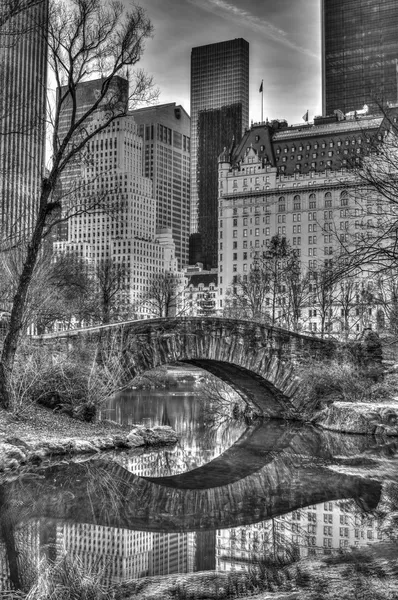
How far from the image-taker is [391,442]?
26.0m

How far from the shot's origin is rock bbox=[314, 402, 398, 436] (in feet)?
91.1

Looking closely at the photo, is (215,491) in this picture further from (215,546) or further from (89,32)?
(89,32)

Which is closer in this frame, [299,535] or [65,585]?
[65,585]

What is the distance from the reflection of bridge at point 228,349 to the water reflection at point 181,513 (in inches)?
194

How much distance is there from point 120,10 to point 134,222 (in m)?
178

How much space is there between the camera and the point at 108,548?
12.1m

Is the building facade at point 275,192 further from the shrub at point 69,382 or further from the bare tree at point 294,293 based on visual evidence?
the shrub at point 69,382

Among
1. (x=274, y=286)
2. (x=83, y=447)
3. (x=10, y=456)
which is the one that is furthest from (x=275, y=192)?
(x=10, y=456)

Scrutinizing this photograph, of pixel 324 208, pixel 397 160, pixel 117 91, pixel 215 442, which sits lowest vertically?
pixel 215 442

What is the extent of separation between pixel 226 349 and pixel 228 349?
115 millimetres

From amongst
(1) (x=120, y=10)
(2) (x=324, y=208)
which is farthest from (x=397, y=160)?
(2) (x=324, y=208)

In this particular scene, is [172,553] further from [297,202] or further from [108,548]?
[297,202]

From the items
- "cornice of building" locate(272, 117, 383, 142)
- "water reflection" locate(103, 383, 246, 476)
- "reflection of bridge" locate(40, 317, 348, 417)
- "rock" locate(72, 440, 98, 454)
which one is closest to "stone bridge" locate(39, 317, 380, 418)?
"reflection of bridge" locate(40, 317, 348, 417)

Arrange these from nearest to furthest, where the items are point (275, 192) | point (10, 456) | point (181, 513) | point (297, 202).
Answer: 1. point (181, 513)
2. point (10, 456)
3. point (297, 202)
4. point (275, 192)
